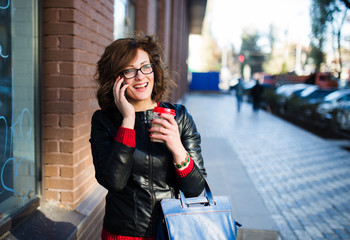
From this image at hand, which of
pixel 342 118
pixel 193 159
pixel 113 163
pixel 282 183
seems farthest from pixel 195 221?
pixel 342 118

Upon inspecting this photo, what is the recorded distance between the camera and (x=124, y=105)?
1.70 metres

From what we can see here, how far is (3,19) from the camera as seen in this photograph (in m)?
2.53

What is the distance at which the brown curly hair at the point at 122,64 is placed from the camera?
1838mm

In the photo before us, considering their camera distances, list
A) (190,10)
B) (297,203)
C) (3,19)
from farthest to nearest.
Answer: (190,10) < (297,203) < (3,19)

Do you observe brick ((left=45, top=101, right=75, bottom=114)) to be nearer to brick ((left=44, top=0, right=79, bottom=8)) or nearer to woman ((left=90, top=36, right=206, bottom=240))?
brick ((left=44, top=0, right=79, bottom=8))

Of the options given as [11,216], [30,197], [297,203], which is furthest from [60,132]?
[297,203]

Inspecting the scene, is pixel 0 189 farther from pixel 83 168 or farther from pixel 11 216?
pixel 83 168

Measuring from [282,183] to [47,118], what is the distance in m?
4.44

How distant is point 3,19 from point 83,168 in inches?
60.8

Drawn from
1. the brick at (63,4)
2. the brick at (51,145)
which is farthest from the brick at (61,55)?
the brick at (51,145)

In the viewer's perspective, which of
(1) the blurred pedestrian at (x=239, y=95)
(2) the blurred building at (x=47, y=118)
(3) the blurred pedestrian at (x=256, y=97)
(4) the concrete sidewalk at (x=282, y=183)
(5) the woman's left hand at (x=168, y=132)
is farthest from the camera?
(3) the blurred pedestrian at (x=256, y=97)

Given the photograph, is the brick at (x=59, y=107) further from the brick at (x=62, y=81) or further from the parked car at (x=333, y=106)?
the parked car at (x=333, y=106)

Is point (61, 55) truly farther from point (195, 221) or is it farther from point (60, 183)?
point (195, 221)

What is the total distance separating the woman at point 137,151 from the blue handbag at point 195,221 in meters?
0.11
